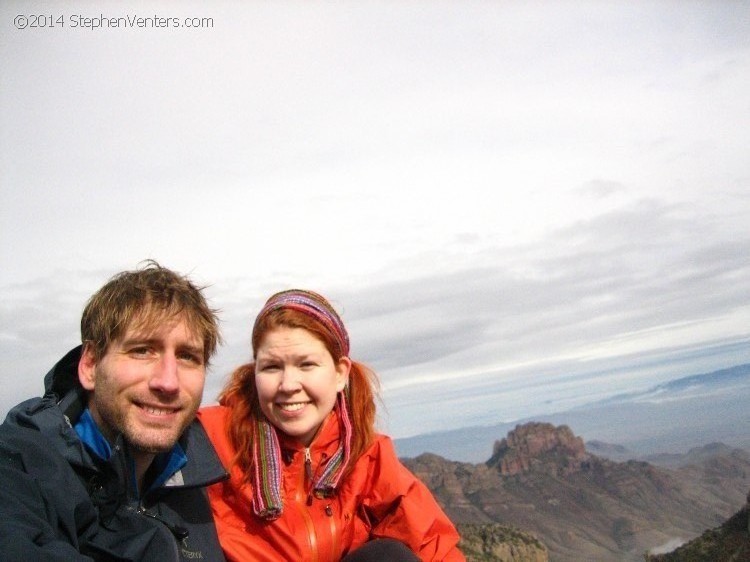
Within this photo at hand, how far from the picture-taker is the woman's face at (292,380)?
620 centimetres

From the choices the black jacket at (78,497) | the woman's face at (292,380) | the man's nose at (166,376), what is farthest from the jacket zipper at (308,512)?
the man's nose at (166,376)

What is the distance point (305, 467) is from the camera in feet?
20.9

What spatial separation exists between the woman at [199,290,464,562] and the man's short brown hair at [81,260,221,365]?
0.82m

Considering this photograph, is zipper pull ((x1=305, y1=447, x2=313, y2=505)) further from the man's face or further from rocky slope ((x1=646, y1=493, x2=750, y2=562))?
rocky slope ((x1=646, y1=493, x2=750, y2=562))

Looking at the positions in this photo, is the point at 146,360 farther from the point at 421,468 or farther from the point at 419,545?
the point at 421,468

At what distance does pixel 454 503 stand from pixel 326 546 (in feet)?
609

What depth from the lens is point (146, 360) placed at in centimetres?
521

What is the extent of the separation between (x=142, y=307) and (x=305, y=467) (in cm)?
225

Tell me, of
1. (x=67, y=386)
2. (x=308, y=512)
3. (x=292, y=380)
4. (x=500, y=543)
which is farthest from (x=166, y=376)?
(x=500, y=543)

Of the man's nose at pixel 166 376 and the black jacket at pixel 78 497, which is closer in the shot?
the black jacket at pixel 78 497

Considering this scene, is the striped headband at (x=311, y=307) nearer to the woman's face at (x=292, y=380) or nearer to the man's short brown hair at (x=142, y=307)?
the woman's face at (x=292, y=380)

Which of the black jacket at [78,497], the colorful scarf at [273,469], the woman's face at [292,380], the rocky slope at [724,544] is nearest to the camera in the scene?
the black jacket at [78,497]

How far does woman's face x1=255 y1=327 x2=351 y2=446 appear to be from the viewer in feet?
20.3

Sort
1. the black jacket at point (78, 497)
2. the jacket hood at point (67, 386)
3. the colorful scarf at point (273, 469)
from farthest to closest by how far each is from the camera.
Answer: the colorful scarf at point (273, 469), the jacket hood at point (67, 386), the black jacket at point (78, 497)
